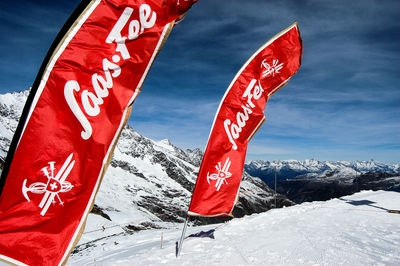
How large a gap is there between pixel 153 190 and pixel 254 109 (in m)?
192

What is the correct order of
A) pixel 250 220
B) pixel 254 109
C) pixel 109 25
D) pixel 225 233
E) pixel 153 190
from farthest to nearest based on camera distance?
pixel 153 190 → pixel 250 220 → pixel 225 233 → pixel 254 109 → pixel 109 25

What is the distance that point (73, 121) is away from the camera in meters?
2.99

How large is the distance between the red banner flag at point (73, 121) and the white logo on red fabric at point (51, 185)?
0.03 feet

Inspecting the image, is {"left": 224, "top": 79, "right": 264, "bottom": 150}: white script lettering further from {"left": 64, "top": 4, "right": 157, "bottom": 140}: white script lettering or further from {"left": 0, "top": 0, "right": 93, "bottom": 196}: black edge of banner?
{"left": 0, "top": 0, "right": 93, "bottom": 196}: black edge of banner

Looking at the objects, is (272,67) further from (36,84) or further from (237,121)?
(36,84)

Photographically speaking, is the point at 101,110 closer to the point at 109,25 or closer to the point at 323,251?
the point at 109,25

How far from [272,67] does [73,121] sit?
7.05 metres

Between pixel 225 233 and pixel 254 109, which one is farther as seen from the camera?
pixel 225 233

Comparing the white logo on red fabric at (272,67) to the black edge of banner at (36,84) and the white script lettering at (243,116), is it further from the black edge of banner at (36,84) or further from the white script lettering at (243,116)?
the black edge of banner at (36,84)

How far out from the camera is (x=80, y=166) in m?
3.11

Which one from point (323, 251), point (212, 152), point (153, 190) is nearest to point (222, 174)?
point (212, 152)

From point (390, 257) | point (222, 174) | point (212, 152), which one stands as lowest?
point (390, 257)

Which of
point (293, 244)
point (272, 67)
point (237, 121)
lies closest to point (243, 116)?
point (237, 121)

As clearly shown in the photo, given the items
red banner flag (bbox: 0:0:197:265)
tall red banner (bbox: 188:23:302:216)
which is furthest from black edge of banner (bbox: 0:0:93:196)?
tall red banner (bbox: 188:23:302:216)
